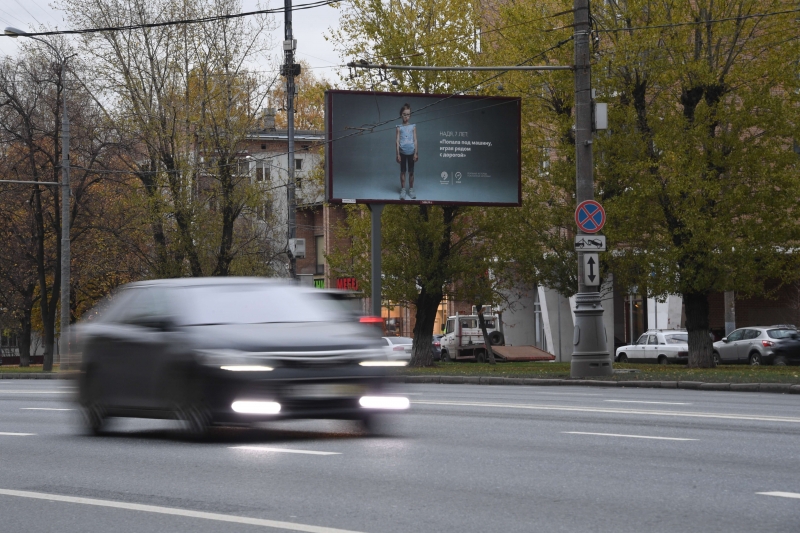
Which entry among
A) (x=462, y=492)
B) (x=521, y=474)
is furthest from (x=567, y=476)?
(x=462, y=492)

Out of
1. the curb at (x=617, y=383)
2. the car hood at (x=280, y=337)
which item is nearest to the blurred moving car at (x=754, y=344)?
the curb at (x=617, y=383)

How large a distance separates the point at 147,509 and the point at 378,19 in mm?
32575

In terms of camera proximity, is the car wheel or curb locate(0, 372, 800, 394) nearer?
the car wheel

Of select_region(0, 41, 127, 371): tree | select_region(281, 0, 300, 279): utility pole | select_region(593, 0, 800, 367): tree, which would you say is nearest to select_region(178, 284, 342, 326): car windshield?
select_region(593, 0, 800, 367): tree

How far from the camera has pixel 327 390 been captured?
37.8ft

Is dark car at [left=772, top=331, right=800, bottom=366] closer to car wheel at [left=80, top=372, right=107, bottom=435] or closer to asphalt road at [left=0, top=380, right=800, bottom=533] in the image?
asphalt road at [left=0, top=380, right=800, bottom=533]

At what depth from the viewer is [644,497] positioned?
8.07 m

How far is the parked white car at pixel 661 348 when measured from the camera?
45812 millimetres

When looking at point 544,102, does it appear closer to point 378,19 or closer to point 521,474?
point 378,19

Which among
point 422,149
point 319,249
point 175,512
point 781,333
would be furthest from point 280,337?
point 319,249

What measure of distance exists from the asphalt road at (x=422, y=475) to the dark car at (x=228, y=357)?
0.35m

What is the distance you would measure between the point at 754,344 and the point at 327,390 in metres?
33.7

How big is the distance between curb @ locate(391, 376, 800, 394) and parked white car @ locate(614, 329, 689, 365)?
18.8 metres

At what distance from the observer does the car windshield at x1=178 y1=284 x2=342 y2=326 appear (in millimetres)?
Answer: 12172
